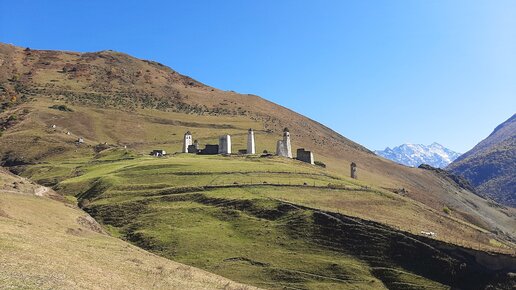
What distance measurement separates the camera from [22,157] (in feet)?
406

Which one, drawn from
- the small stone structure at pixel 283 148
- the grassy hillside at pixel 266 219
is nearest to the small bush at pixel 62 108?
the grassy hillside at pixel 266 219

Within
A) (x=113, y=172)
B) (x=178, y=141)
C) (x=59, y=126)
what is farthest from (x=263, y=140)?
(x=113, y=172)

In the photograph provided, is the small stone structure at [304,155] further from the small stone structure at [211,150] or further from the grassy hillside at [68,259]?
the grassy hillside at [68,259]

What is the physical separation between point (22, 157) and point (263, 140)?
3004 inches

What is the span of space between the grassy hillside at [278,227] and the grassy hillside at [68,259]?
8757 mm

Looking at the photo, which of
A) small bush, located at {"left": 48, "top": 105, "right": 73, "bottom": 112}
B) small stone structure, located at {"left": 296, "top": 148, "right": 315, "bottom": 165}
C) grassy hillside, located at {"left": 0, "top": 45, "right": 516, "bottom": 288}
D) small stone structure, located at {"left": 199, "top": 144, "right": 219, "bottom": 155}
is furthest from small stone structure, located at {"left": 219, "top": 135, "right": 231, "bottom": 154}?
small bush, located at {"left": 48, "top": 105, "right": 73, "bottom": 112}

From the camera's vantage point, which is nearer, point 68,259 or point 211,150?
point 68,259

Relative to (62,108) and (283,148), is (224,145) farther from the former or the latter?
(62,108)

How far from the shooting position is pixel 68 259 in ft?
107

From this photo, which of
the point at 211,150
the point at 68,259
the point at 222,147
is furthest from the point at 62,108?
the point at 68,259

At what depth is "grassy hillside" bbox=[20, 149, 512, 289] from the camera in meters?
49.6

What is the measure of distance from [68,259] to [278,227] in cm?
3002

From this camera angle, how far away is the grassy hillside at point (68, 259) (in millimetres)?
27422

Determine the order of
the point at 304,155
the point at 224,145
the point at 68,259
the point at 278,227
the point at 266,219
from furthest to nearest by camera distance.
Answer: the point at 224,145 < the point at 304,155 < the point at 266,219 < the point at 278,227 < the point at 68,259
